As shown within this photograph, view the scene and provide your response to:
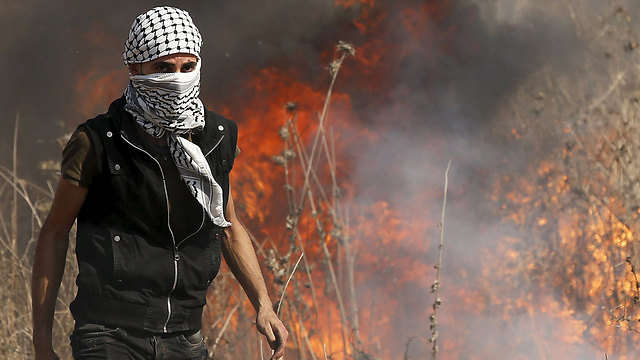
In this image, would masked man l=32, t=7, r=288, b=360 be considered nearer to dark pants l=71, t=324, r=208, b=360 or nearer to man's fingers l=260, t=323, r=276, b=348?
dark pants l=71, t=324, r=208, b=360

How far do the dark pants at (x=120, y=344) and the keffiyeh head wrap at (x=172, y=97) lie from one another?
40 cm

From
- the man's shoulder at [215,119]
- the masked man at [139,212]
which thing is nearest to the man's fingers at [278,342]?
the masked man at [139,212]

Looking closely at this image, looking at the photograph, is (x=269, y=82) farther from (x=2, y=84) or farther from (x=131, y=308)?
(x=131, y=308)

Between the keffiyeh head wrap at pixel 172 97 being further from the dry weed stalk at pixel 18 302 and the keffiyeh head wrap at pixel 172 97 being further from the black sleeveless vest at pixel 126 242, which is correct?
the dry weed stalk at pixel 18 302

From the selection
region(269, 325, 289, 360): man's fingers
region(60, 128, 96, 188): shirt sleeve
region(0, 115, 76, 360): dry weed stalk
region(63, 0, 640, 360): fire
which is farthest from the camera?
region(63, 0, 640, 360): fire

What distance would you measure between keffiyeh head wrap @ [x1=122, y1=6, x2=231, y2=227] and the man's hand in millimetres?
362

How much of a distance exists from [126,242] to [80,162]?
0.26m

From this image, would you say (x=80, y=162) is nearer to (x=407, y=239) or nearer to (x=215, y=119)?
(x=215, y=119)

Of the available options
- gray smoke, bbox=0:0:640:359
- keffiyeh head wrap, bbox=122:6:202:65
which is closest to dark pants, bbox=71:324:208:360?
keffiyeh head wrap, bbox=122:6:202:65

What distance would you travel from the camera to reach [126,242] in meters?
2.42

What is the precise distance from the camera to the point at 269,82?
638 centimetres

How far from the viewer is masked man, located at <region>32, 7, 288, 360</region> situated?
7.89ft

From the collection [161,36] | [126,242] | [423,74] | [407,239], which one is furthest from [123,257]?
[423,74]

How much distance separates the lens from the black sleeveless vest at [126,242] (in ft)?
7.91
